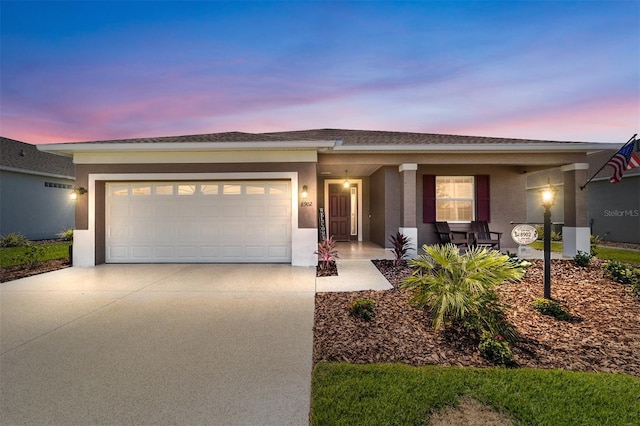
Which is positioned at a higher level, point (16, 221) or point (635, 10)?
point (635, 10)

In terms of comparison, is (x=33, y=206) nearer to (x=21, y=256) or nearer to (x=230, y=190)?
(x=21, y=256)

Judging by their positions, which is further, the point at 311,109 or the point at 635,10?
the point at 311,109

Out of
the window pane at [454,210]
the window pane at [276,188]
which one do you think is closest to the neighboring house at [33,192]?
the window pane at [276,188]

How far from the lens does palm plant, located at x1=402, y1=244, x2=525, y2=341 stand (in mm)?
3606

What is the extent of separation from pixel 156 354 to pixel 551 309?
5245 mm

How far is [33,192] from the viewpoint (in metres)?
14.8

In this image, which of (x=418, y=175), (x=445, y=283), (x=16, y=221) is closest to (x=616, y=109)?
(x=418, y=175)

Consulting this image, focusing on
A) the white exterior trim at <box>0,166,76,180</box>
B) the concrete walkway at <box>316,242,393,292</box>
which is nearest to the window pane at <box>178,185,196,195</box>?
the concrete walkway at <box>316,242,393,292</box>

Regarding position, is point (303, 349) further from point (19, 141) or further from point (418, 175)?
point (19, 141)

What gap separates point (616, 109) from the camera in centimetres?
1096

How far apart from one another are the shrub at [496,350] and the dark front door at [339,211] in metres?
9.92

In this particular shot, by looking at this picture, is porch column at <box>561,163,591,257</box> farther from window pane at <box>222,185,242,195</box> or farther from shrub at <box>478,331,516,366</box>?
window pane at <box>222,185,242,195</box>

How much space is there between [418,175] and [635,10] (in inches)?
267

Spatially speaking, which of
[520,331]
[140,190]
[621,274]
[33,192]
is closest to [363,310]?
[520,331]
